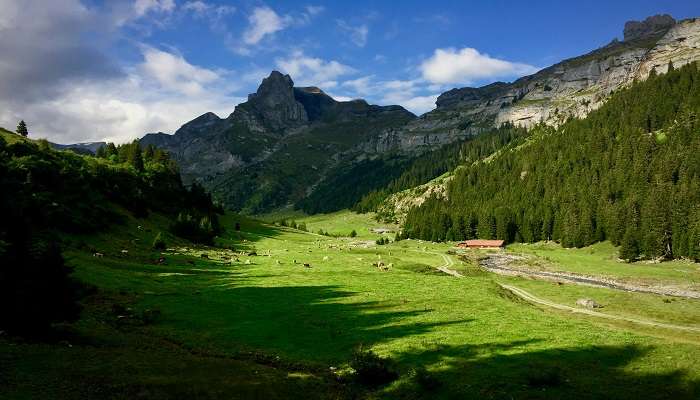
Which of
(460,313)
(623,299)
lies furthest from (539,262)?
(460,313)

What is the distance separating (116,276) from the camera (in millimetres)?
53938

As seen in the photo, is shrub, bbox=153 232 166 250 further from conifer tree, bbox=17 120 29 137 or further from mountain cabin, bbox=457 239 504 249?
mountain cabin, bbox=457 239 504 249

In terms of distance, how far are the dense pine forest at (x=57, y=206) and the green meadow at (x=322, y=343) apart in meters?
2.82

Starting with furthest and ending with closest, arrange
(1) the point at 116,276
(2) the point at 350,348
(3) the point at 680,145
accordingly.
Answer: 1. (3) the point at 680,145
2. (1) the point at 116,276
3. (2) the point at 350,348

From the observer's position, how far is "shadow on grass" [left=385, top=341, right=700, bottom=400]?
83.3 feet

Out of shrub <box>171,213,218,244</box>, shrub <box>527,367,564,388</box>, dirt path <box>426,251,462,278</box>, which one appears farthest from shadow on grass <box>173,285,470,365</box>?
shrub <box>171,213,218,244</box>

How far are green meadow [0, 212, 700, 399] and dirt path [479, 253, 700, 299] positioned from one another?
14001mm

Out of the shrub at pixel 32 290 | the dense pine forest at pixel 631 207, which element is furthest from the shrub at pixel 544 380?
the dense pine forest at pixel 631 207

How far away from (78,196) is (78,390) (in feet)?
268

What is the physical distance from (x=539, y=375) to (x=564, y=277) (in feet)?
286

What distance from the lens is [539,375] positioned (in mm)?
26938

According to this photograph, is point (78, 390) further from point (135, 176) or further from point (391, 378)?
point (135, 176)

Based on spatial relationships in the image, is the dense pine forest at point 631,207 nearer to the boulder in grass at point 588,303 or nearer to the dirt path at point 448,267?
the dirt path at point 448,267

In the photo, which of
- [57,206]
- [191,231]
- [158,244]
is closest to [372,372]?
[158,244]
